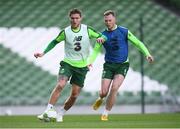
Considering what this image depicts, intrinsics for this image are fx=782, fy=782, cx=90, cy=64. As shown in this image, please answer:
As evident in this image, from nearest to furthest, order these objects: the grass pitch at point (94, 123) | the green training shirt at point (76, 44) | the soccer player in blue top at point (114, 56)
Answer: the grass pitch at point (94, 123) → the green training shirt at point (76, 44) → the soccer player in blue top at point (114, 56)

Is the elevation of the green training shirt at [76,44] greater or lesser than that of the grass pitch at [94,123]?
greater

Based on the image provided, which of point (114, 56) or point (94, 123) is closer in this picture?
point (94, 123)

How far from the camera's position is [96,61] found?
68.2ft

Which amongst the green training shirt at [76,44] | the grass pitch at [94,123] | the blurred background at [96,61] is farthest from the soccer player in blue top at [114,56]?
the blurred background at [96,61]

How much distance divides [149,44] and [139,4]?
1.91 metres

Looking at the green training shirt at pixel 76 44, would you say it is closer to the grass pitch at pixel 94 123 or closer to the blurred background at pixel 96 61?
the grass pitch at pixel 94 123

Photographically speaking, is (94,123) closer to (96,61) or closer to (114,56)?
(114,56)

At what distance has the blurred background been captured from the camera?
63.2ft

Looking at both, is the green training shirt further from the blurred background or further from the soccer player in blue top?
the blurred background

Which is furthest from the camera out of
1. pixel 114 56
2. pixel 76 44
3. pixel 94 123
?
pixel 114 56

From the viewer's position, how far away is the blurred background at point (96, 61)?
19266 mm

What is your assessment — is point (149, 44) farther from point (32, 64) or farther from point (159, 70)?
point (32, 64)

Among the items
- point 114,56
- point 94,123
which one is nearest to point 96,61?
point 114,56

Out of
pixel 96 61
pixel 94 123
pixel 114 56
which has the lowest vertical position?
pixel 94 123
